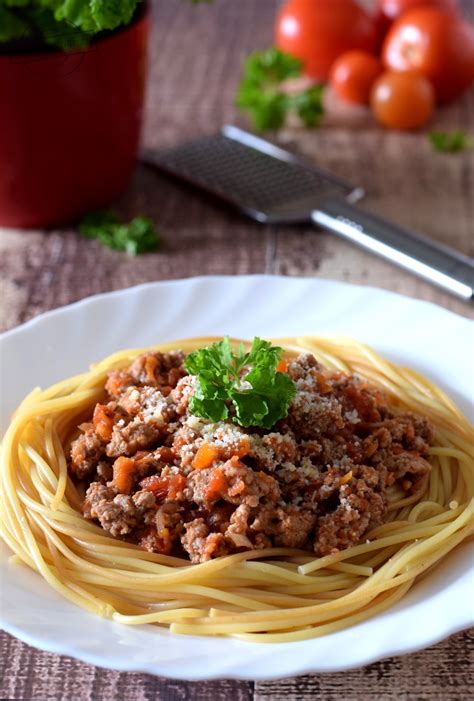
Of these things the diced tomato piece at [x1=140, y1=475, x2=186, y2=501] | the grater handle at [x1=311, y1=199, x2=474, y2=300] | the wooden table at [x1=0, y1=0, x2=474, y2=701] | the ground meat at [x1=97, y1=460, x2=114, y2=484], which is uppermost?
the diced tomato piece at [x1=140, y1=475, x2=186, y2=501]

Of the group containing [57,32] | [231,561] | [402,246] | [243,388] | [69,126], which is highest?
[57,32]

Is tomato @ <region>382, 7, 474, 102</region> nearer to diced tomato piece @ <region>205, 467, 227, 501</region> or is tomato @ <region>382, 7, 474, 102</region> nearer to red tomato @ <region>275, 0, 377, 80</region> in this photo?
red tomato @ <region>275, 0, 377, 80</region>

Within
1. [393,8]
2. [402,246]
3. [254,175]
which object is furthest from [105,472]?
[393,8]

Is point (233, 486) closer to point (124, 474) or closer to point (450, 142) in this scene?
point (124, 474)

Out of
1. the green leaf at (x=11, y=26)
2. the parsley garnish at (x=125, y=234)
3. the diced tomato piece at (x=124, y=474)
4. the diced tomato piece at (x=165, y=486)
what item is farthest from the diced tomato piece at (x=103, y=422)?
the green leaf at (x=11, y=26)

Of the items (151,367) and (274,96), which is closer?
(151,367)

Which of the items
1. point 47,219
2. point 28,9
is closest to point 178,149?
point 47,219

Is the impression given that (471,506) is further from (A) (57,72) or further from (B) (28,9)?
(B) (28,9)

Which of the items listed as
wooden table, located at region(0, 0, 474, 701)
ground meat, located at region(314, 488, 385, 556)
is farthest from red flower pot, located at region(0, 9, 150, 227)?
ground meat, located at region(314, 488, 385, 556)
